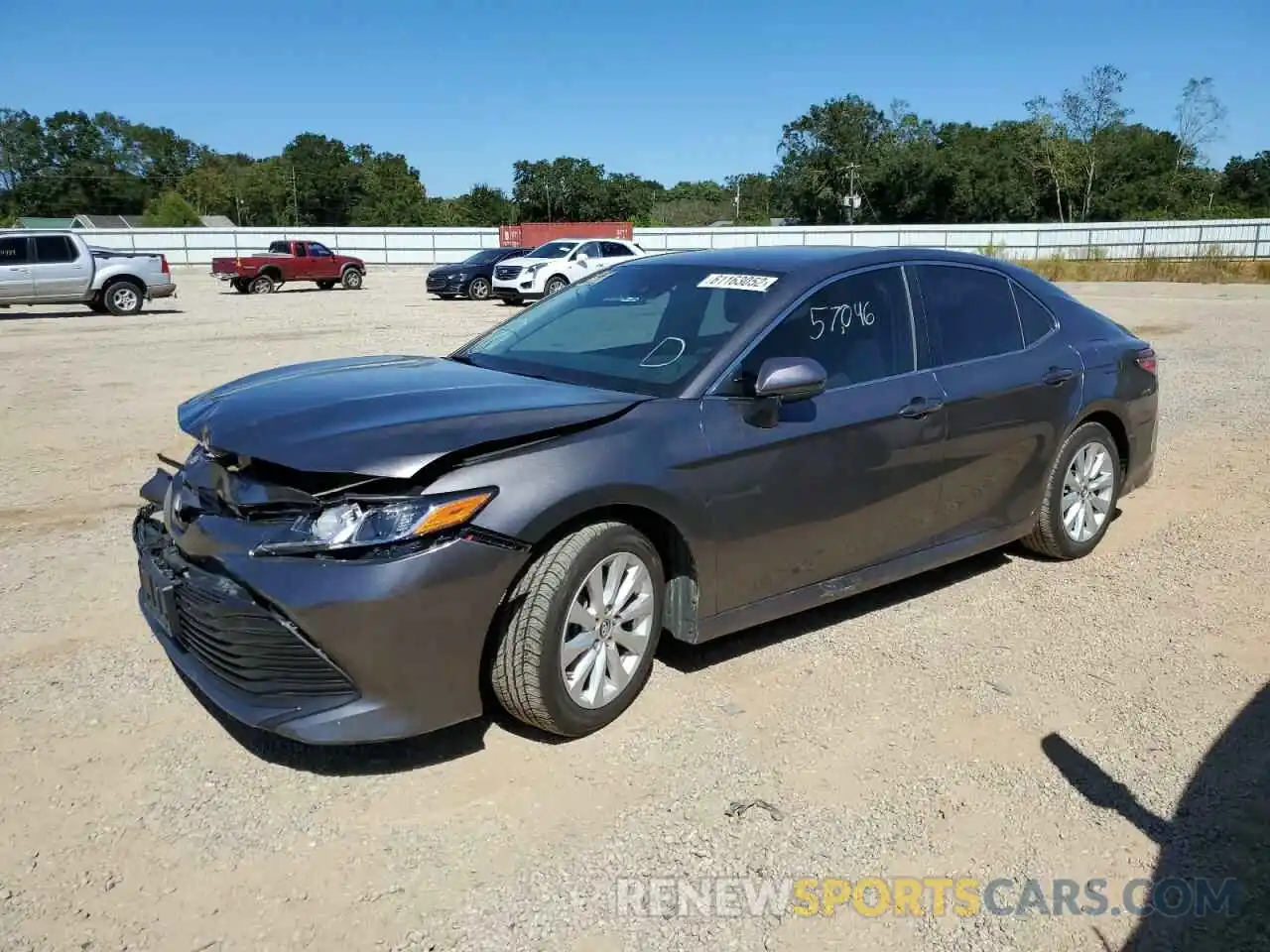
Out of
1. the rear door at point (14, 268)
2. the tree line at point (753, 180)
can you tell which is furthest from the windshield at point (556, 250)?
the tree line at point (753, 180)

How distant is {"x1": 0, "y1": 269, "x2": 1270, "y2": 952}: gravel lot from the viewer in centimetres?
274

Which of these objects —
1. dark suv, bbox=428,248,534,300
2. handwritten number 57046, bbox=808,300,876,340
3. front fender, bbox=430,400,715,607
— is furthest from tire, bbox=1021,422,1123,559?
dark suv, bbox=428,248,534,300

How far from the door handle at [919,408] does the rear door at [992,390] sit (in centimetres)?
9

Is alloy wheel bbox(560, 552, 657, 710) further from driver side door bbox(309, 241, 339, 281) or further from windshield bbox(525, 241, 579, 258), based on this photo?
driver side door bbox(309, 241, 339, 281)

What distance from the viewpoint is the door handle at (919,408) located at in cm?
446

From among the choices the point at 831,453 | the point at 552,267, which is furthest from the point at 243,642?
the point at 552,267

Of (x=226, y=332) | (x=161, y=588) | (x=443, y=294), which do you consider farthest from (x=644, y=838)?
(x=443, y=294)

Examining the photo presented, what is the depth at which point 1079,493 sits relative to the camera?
554 centimetres

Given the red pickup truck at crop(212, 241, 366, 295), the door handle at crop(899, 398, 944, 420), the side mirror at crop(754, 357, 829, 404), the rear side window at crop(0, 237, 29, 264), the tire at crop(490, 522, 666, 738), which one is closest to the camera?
the tire at crop(490, 522, 666, 738)

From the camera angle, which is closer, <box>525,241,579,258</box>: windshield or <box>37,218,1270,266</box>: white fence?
<box>525,241,579,258</box>: windshield

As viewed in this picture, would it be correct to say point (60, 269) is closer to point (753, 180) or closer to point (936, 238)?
point (936, 238)

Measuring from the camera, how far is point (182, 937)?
8.64ft

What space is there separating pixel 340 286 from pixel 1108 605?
106ft

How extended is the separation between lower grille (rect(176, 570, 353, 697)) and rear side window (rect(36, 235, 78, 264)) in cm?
2133
